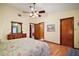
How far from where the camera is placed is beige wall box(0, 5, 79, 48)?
4.50 feet

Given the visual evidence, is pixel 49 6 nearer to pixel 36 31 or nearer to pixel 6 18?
pixel 36 31

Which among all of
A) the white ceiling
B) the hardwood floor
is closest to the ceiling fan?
the white ceiling

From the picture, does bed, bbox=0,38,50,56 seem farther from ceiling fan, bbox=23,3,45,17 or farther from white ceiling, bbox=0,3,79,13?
white ceiling, bbox=0,3,79,13

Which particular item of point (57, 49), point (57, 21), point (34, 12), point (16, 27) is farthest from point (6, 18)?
point (57, 49)

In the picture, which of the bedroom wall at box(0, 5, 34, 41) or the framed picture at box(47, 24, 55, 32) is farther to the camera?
the framed picture at box(47, 24, 55, 32)

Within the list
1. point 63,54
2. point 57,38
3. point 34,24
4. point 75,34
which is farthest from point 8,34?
point 75,34

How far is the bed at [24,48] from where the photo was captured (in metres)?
1.34

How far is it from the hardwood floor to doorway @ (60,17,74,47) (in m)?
0.06

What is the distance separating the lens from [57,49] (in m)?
1.42

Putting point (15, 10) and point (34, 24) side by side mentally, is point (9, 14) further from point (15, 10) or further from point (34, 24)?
point (34, 24)

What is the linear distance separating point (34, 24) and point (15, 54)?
0.50 meters

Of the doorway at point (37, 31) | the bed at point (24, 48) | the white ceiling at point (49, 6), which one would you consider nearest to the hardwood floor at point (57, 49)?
the bed at point (24, 48)

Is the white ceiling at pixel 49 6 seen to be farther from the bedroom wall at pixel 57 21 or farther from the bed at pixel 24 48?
the bed at pixel 24 48

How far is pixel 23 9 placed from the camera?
1404 millimetres
